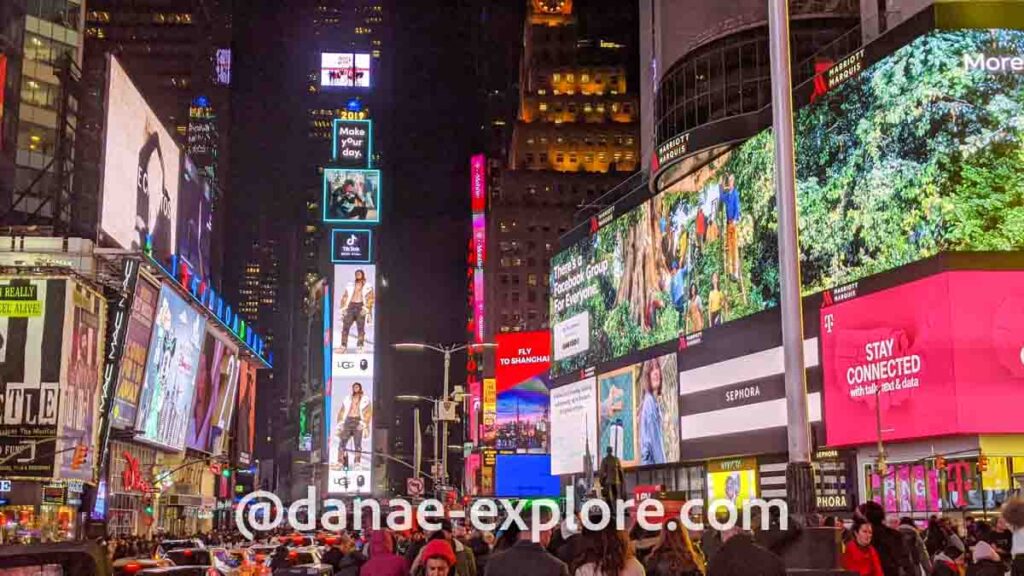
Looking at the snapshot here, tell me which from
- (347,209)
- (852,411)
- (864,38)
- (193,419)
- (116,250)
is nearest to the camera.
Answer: (852,411)

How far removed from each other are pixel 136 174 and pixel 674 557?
225ft

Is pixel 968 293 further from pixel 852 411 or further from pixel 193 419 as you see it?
pixel 193 419

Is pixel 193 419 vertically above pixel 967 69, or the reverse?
pixel 967 69

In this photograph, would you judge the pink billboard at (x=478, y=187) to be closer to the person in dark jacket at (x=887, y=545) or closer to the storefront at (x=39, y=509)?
the storefront at (x=39, y=509)

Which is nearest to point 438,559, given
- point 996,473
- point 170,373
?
point 996,473

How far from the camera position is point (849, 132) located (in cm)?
4972

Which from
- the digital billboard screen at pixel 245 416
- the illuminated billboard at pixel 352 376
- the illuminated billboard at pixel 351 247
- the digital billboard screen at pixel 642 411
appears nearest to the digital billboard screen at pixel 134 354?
the digital billboard screen at pixel 642 411

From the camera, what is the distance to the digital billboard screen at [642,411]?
6656cm

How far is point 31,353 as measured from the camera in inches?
2440

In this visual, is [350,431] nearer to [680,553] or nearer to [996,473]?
[996,473]

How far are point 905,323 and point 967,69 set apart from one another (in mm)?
9923

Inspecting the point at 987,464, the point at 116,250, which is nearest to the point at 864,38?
the point at 987,464

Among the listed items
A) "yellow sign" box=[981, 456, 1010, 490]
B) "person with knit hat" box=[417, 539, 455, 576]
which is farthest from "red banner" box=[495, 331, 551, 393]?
"person with knit hat" box=[417, 539, 455, 576]

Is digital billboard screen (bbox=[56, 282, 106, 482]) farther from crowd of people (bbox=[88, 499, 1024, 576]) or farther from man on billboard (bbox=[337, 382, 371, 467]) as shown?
man on billboard (bbox=[337, 382, 371, 467])
